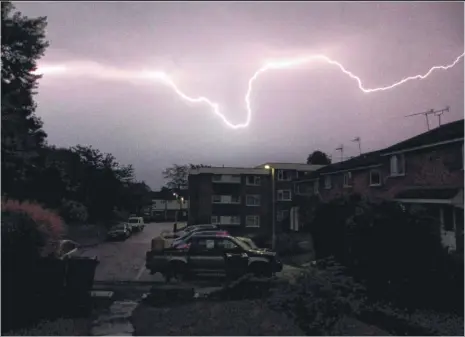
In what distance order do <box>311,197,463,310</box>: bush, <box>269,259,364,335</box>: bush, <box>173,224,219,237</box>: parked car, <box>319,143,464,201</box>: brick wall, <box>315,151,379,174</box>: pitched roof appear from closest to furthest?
<box>269,259,364,335</box>: bush < <box>319,143,464,201</box>: brick wall < <box>311,197,463,310</box>: bush < <box>173,224,219,237</box>: parked car < <box>315,151,379,174</box>: pitched roof

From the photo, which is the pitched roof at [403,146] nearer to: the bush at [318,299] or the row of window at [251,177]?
the row of window at [251,177]

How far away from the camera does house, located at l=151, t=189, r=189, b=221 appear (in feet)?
20.5

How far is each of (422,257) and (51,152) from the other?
4770mm

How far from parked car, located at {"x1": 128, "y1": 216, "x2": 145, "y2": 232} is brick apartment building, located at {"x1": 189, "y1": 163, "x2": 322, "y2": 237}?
2.09 ft

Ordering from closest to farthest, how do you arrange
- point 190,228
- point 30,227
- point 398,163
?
point 30,227 → point 398,163 → point 190,228

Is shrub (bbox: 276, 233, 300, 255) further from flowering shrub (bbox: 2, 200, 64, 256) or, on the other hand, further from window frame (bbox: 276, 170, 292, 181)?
flowering shrub (bbox: 2, 200, 64, 256)

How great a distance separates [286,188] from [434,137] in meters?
1.90

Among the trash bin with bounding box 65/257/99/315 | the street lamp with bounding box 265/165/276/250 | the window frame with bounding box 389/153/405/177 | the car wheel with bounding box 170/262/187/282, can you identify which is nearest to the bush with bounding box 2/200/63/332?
the trash bin with bounding box 65/257/99/315

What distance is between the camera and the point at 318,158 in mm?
6465

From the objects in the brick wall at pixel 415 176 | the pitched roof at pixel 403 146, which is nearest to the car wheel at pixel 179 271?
Result: the pitched roof at pixel 403 146

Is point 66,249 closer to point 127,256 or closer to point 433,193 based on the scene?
point 127,256

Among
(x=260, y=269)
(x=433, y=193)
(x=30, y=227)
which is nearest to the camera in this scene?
(x=30, y=227)

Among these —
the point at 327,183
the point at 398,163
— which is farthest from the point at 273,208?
the point at 398,163

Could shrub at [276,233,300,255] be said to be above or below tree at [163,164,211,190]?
below
